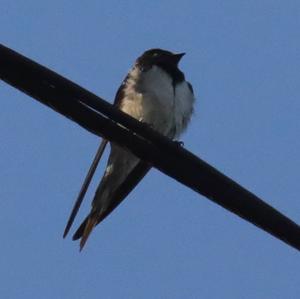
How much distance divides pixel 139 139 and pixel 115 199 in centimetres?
301

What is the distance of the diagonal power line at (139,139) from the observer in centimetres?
237

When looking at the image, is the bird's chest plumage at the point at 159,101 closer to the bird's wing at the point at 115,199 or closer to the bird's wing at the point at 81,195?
the bird's wing at the point at 115,199

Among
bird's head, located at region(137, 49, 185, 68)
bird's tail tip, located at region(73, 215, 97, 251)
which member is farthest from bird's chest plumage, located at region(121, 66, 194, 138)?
bird's tail tip, located at region(73, 215, 97, 251)

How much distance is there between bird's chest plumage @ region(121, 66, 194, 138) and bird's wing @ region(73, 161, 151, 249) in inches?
11.2

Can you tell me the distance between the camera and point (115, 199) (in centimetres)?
554

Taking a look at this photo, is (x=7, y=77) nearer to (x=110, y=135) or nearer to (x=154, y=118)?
(x=110, y=135)

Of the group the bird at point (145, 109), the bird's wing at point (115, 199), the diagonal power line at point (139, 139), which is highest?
the bird at point (145, 109)

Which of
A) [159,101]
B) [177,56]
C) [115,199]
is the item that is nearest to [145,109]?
[159,101]

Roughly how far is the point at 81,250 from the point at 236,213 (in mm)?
2117

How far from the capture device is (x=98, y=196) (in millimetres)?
5617

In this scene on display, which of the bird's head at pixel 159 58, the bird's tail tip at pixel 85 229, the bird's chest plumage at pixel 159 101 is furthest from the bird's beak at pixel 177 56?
the bird's tail tip at pixel 85 229

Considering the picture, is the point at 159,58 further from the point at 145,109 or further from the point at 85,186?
the point at 85,186

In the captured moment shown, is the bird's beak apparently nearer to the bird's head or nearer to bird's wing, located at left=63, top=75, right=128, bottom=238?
the bird's head

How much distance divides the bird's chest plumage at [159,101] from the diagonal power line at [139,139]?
3.15m
